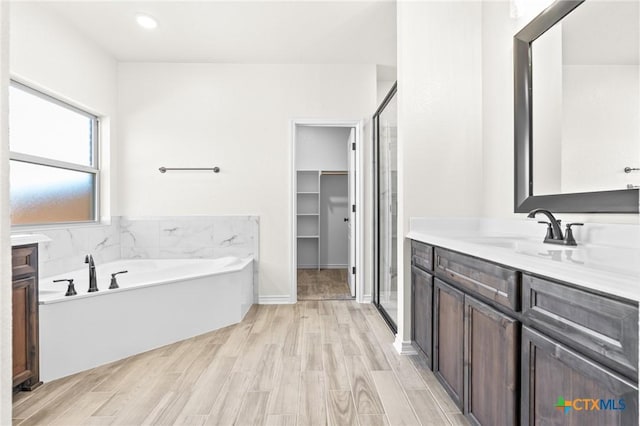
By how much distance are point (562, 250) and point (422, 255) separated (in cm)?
83

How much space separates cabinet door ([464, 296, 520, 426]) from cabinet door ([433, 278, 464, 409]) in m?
0.07

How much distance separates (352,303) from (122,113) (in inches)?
129

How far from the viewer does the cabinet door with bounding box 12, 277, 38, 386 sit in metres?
1.87

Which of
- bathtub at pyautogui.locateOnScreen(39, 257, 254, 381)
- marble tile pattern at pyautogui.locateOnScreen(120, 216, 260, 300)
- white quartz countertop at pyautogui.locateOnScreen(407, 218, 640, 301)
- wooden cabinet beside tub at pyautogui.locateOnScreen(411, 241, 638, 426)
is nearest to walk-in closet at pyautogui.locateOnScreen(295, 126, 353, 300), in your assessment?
marble tile pattern at pyautogui.locateOnScreen(120, 216, 260, 300)

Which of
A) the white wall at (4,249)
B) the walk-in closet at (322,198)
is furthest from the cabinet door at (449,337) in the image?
the walk-in closet at (322,198)

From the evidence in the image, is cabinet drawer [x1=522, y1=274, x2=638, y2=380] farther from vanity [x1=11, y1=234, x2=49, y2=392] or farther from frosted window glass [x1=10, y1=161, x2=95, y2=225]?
frosted window glass [x1=10, y1=161, x2=95, y2=225]

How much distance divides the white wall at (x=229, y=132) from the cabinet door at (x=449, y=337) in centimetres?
216

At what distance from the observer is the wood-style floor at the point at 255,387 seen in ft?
5.65

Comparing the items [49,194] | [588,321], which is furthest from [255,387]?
[49,194]

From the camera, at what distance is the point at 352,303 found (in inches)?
149

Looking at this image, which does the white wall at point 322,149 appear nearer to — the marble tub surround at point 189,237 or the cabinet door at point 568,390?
the marble tub surround at point 189,237

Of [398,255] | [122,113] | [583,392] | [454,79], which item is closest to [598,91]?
[454,79]

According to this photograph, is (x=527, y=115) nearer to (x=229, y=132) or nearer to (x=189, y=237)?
(x=229, y=132)

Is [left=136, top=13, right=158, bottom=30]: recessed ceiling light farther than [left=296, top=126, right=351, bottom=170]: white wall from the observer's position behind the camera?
No
